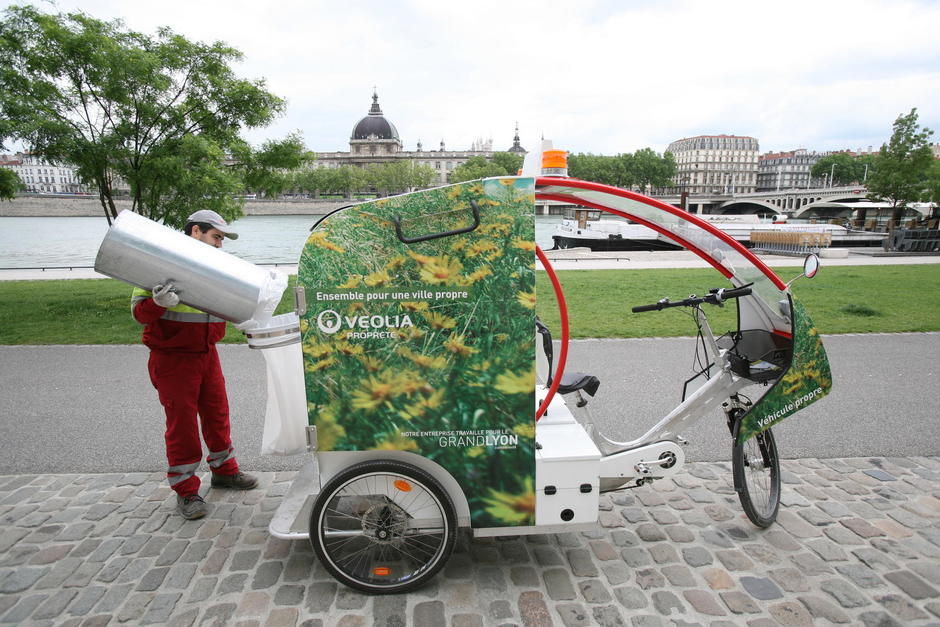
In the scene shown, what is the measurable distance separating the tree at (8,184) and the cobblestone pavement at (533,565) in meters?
7.58

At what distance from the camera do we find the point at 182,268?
2.85 m

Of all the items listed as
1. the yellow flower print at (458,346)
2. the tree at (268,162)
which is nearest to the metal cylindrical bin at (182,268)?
the yellow flower print at (458,346)

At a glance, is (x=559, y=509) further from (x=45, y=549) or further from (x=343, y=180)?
(x=343, y=180)

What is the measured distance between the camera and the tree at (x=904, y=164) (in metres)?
27.7

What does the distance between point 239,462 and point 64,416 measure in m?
2.07

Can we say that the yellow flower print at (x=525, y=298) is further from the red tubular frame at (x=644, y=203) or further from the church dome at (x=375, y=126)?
the church dome at (x=375, y=126)

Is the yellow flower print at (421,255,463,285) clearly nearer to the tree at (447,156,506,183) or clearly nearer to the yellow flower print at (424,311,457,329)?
the yellow flower print at (424,311,457,329)

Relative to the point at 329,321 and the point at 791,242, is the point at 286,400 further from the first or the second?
the point at 791,242

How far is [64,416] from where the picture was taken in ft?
17.1

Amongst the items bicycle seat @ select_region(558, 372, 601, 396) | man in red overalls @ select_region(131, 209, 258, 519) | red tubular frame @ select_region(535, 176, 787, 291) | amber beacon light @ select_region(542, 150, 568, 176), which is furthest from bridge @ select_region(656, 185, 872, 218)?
man in red overalls @ select_region(131, 209, 258, 519)

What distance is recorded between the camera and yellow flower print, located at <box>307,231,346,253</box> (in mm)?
2631

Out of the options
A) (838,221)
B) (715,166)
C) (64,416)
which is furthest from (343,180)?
(64,416)

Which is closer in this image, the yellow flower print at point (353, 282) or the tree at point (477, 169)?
the yellow flower print at point (353, 282)

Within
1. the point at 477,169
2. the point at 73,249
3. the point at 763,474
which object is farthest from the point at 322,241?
the point at 477,169
